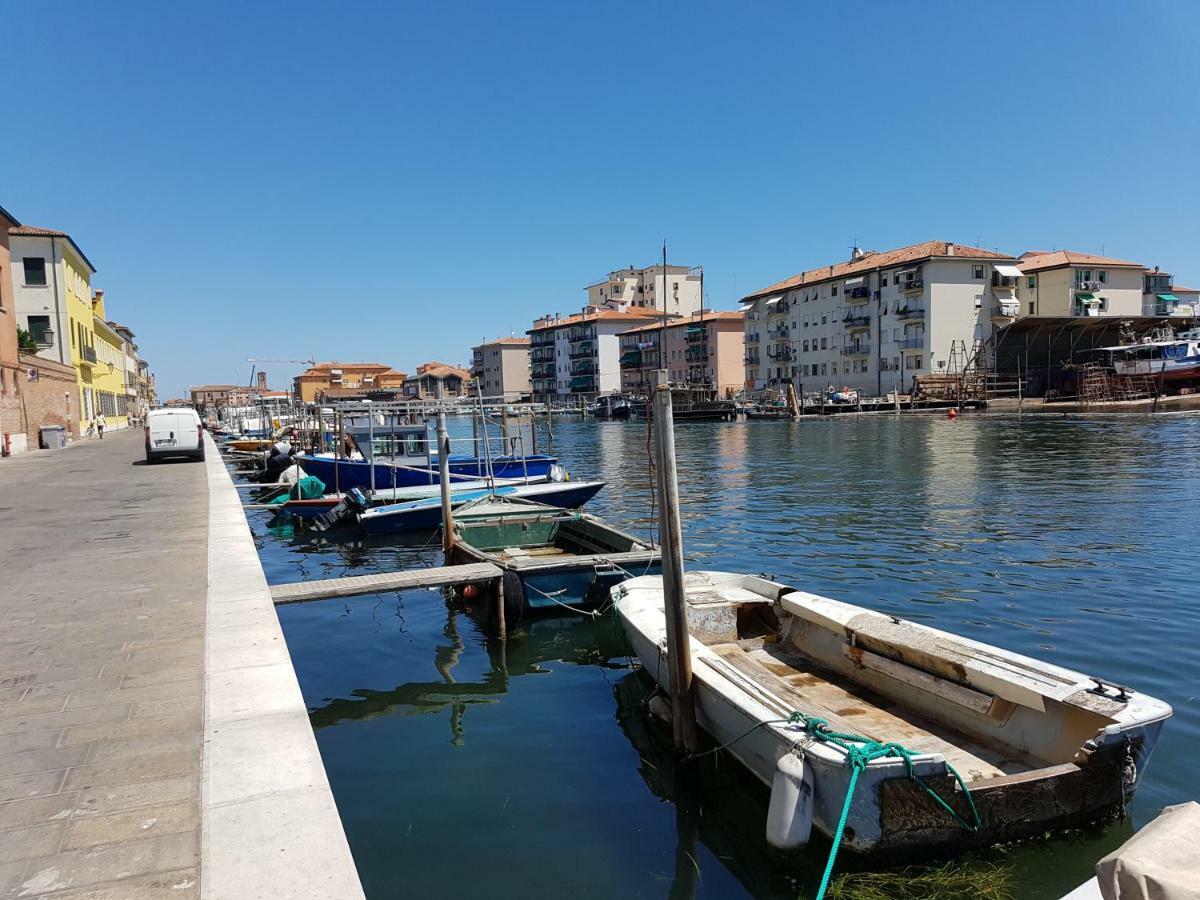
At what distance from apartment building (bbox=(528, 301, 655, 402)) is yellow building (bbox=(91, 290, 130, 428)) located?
5188cm

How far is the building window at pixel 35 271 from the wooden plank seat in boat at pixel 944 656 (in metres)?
51.3

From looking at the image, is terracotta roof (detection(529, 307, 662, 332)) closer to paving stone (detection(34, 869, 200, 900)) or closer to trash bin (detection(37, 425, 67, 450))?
trash bin (detection(37, 425, 67, 450))

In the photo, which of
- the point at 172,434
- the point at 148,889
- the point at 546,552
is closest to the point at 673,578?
the point at 148,889

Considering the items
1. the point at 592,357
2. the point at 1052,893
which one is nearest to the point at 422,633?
the point at 1052,893

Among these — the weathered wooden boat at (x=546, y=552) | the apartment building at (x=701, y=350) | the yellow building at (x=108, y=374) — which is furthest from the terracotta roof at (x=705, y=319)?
the weathered wooden boat at (x=546, y=552)

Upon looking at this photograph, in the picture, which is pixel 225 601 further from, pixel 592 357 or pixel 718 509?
pixel 592 357

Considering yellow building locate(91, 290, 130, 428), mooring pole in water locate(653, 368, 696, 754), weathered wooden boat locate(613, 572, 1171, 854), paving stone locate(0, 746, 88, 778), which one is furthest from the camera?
yellow building locate(91, 290, 130, 428)

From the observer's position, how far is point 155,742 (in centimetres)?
473

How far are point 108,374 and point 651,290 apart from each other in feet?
280

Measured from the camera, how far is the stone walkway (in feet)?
11.7

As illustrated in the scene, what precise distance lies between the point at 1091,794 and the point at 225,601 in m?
7.40

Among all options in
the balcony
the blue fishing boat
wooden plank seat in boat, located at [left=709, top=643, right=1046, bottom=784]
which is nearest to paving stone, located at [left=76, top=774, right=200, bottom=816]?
wooden plank seat in boat, located at [left=709, top=643, right=1046, bottom=784]

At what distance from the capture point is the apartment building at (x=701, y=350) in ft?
329

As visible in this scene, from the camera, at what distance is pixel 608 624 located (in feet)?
38.2
